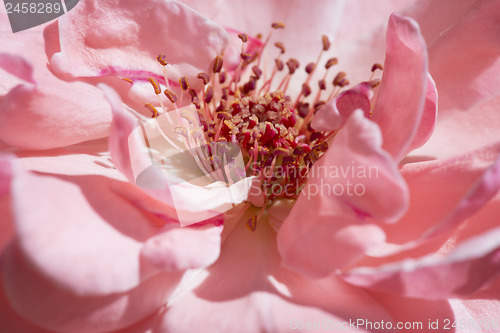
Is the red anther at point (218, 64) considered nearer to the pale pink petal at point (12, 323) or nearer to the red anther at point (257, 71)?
the red anther at point (257, 71)

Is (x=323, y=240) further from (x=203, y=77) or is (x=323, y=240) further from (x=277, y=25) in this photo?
(x=277, y=25)

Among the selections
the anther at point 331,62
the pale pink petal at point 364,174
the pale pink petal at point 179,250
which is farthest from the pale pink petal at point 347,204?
the anther at point 331,62

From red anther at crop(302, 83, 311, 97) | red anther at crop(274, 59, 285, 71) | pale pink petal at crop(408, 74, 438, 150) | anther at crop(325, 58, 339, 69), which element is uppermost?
pale pink petal at crop(408, 74, 438, 150)

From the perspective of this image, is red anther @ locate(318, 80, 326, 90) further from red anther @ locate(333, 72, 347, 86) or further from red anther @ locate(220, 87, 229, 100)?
red anther @ locate(220, 87, 229, 100)

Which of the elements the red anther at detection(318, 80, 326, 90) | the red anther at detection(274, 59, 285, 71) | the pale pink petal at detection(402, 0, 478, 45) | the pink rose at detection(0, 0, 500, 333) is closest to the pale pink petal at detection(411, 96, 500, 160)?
the pink rose at detection(0, 0, 500, 333)

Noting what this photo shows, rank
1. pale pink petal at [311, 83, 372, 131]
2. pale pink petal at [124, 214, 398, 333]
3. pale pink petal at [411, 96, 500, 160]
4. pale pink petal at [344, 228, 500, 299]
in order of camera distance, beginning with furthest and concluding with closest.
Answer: pale pink petal at [411, 96, 500, 160], pale pink petal at [311, 83, 372, 131], pale pink petal at [124, 214, 398, 333], pale pink petal at [344, 228, 500, 299]
